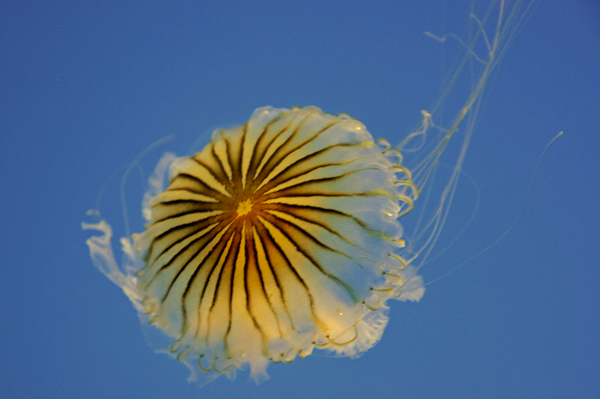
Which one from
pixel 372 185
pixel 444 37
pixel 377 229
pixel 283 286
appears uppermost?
pixel 444 37

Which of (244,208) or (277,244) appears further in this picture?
(244,208)

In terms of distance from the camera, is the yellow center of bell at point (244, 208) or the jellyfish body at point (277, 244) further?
the yellow center of bell at point (244, 208)

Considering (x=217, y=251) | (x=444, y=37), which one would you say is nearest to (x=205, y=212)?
(x=217, y=251)

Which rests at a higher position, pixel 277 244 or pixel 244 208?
pixel 244 208

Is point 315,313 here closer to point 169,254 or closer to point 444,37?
point 169,254

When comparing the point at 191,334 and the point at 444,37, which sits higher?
the point at 444,37

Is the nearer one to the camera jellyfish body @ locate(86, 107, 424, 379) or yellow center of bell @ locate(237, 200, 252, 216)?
jellyfish body @ locate(86, 107, 424, 379)
